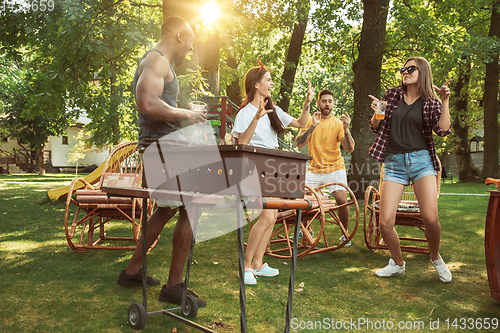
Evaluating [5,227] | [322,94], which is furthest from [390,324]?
[5,227]

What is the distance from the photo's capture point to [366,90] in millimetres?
9469

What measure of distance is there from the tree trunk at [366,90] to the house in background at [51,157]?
1139 inches

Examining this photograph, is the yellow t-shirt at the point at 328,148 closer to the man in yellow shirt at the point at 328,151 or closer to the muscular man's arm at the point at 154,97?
the man in yellow shirt at the point at 328,151

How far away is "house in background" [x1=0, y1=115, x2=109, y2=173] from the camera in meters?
33.0

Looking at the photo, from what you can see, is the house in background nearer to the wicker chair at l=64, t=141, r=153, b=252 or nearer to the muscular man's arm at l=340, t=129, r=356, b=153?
the wicker chair at l=64, t=141, r=153, b=252

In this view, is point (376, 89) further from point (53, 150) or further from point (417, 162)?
point (53, 150)

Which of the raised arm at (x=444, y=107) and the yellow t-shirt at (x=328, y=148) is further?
the yellow t-shirt at (x=328, y=148)

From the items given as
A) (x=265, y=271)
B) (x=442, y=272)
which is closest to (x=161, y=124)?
(x=265, y=271)

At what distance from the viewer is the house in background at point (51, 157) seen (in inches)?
1299

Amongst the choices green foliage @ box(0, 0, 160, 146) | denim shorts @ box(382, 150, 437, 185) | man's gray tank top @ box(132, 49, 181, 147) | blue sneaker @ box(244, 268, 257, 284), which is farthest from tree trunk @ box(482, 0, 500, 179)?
man's gray tank top @ box(132, 49, 181, 147)

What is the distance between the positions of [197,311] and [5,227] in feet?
15.5

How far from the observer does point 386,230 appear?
12.1 ft

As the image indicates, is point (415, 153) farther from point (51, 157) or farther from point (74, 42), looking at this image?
point (51, 157)

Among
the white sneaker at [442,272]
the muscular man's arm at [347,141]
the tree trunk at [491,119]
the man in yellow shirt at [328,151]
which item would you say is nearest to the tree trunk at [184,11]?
the man in yellow shirt at [328,151]
